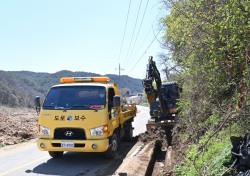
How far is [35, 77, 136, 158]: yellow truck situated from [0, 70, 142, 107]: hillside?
105ft

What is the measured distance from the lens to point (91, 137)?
9344 mm

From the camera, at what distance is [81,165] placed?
→ 947 centimetres

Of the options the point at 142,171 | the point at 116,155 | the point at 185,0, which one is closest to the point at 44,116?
the point at 116,155

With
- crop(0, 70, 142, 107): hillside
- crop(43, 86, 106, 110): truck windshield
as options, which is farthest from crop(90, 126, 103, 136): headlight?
crop(0, 70, 142, 107): hillside

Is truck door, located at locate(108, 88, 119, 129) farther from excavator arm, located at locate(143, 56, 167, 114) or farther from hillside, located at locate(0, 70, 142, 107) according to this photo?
hillside, located at locate(0, 70, 142, 107)

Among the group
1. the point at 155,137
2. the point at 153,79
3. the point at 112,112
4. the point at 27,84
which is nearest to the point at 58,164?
the point at 112,112

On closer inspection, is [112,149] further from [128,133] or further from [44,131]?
[128,133]

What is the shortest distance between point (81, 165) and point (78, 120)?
124 centimetres

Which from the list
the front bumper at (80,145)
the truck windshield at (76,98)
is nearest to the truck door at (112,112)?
the truck windshield at (76,98)

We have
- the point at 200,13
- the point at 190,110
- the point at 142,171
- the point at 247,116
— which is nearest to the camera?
the point at 247,116

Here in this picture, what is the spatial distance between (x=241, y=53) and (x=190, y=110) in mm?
3229

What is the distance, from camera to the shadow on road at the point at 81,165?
8711mm

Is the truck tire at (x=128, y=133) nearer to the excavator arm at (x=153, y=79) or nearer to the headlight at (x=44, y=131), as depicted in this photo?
the excavator arm at (x=153, y=79)

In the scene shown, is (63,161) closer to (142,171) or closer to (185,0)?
(142,171)
